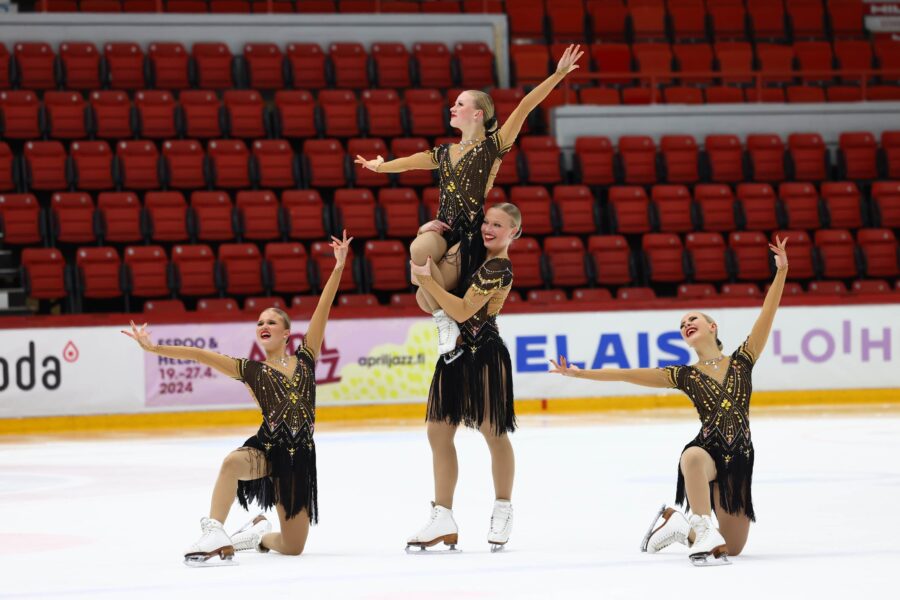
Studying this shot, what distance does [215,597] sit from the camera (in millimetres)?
4184

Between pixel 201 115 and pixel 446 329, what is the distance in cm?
1048

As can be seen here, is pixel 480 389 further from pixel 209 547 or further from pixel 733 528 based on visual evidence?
pixel 209 547

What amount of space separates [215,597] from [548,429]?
283 inches

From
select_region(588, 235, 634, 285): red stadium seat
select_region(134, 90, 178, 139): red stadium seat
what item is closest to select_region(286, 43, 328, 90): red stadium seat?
select_region(134, 90, 178, 139): red stadium seat

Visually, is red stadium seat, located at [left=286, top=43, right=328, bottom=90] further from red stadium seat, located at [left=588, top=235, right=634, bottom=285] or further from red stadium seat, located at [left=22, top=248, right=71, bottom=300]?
red stadium seat, located at [left=22, top=248, right=71, bottom=300]

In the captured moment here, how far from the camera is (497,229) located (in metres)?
5.28

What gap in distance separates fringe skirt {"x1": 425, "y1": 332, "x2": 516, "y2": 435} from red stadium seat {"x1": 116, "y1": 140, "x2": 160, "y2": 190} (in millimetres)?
9655

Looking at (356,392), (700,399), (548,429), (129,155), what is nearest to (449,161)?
(700,399)

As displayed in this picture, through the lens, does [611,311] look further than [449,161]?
Yes

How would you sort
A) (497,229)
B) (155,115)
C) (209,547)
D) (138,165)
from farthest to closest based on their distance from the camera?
(155,115) → (138,165) → (497,229) → (209,547)

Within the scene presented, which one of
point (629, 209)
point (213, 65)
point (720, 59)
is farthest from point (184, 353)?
point (720, 59)

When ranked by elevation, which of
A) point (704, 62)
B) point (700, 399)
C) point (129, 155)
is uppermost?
point (704, 62)

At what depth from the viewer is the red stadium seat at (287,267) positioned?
13625 mm

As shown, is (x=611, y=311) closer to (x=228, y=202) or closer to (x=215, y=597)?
(x=228, y=202)
